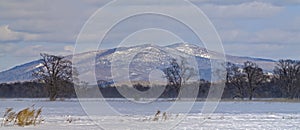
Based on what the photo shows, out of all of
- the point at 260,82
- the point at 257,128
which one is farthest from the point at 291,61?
the point at 257,128

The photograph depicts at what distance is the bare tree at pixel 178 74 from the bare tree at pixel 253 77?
11.6 metres

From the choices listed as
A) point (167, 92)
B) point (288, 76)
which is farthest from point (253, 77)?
point (167, 92)

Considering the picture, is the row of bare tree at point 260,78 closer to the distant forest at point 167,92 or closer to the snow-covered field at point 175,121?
the distant forest at point 167,92

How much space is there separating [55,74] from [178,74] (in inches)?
742

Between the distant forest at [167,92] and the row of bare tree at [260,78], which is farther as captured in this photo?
the row of bare tree at [260,78]

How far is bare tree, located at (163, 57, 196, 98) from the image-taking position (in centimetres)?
8694

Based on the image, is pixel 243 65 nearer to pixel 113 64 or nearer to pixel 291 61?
pixel 291 61

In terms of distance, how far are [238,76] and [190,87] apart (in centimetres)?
1007

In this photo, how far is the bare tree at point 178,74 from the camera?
8694 cm

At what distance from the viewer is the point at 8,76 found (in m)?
196

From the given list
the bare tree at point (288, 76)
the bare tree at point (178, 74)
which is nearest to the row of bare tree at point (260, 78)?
the bare tree at point (288, 76)

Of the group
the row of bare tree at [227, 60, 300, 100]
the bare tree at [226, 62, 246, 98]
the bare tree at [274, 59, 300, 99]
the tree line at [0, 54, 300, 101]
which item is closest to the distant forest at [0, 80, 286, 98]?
the tree line at [0, 54, 300, 101]

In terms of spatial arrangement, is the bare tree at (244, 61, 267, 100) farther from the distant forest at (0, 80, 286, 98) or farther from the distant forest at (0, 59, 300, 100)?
the distant forest at (0, 80, 286, 98)

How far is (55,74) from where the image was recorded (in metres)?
87.6
